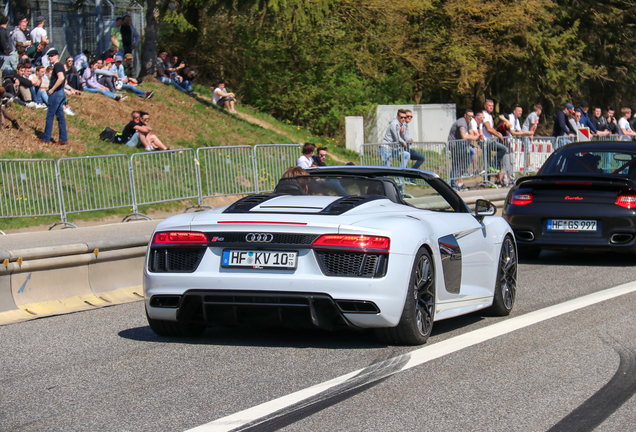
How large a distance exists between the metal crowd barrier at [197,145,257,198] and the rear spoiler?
25.3 feet

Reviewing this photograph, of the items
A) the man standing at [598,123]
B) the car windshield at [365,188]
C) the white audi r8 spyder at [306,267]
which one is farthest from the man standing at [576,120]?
the white audi r8 spyder at [306,267]

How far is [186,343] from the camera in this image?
253 inches

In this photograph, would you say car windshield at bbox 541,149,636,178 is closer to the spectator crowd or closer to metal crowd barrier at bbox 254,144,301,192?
metal crowd barrier at bbox 254,144,301,192

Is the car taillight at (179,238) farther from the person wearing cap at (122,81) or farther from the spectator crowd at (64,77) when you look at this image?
the person wearing cap at (122,81)

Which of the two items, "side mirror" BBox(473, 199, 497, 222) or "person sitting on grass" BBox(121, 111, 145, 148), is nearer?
"side mirror" BBox(473, 199, 497, 222)

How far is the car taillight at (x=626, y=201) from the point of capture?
10992 mm

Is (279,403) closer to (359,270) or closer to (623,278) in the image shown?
(359,270)

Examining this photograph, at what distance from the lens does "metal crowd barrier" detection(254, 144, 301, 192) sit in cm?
1864

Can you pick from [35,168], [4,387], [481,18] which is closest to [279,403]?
[4,387]

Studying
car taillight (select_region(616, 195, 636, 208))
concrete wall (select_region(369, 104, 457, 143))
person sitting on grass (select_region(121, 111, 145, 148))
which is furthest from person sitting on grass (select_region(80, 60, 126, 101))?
car taillight (select_region(616, 195, 636, 208))

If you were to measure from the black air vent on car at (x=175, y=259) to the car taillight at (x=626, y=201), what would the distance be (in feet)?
22.5

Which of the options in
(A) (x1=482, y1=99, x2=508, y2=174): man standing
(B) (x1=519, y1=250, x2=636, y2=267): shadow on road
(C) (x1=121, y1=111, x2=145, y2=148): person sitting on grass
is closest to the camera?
(B) (x1=519, y1=250, x2=636, y2=267): shadow on road

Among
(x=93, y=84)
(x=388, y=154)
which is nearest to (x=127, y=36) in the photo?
(x=93, y=84)

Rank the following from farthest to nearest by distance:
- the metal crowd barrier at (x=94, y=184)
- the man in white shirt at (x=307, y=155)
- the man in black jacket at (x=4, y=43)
Result: the man in black jacket at (x=4, y=43)
the metal crowd barrier at (x=94, y=184)
the man in white shirt at (x=307, y=155)
